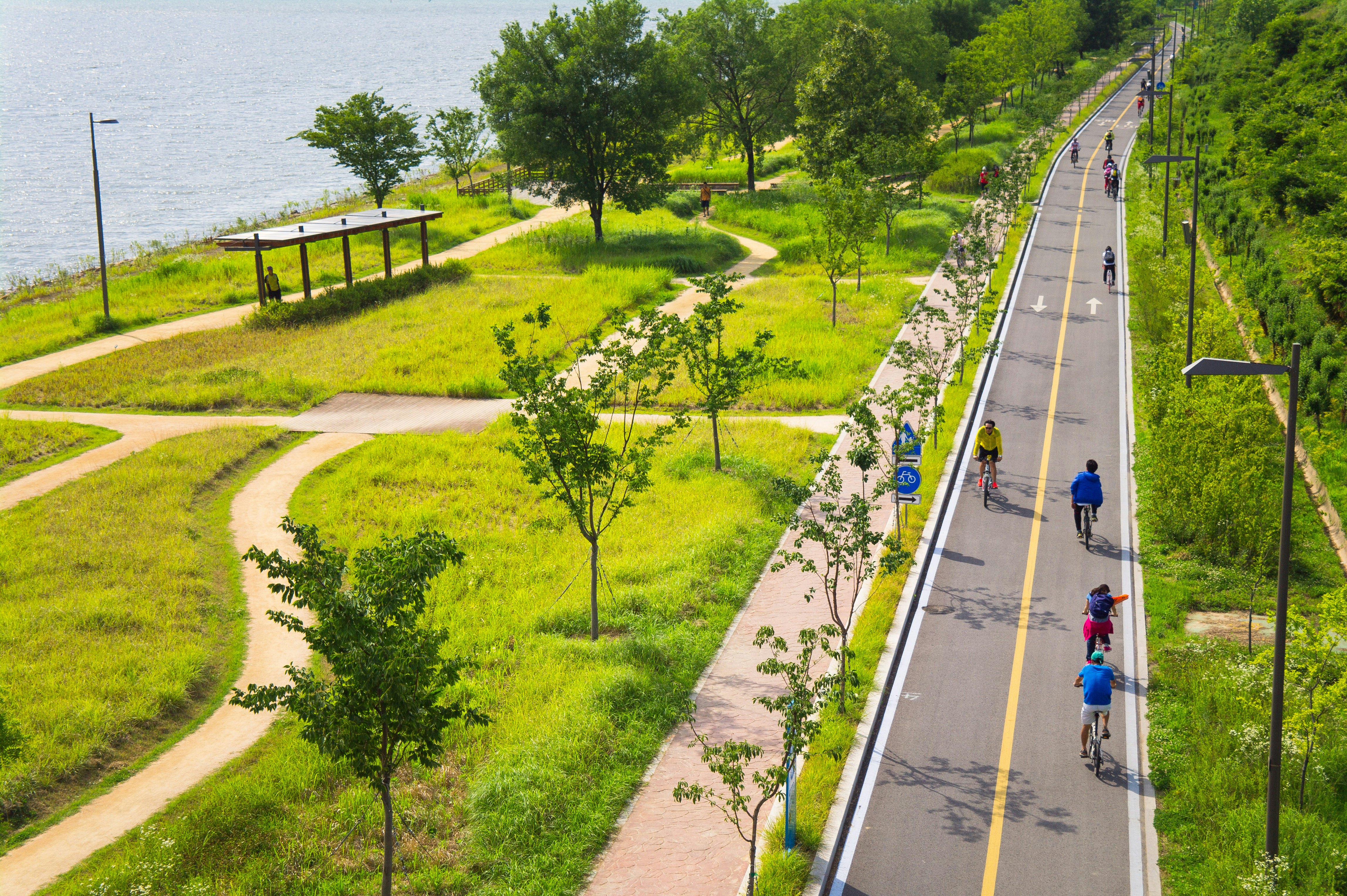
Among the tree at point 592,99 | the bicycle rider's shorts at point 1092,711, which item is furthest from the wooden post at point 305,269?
the bicycle rider's shorts at point 1092,711

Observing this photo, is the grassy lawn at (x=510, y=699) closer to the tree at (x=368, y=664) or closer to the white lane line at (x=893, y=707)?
the tree at (x=368, y=664)

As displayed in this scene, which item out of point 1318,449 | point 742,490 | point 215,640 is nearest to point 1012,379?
point 1318,449

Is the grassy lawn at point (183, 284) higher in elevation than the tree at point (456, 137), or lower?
lower

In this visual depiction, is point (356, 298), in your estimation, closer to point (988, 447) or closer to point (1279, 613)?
point (988, 447)

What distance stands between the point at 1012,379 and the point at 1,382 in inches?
1151

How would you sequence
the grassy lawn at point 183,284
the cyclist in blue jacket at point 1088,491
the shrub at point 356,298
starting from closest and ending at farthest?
the cyclist in blue jacket at point 1088,491 < the shrub at point 356,298 < the grassy lawn at point 183,284

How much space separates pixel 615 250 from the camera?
47594 millimetres

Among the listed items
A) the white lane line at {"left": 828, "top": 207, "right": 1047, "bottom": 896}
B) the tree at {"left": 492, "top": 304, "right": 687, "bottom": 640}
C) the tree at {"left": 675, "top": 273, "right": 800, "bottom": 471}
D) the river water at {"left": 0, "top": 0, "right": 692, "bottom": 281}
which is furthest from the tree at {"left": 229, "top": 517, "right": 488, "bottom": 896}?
the river water at {"left": 0, "top": 0, "right": 692, "bottom": 281}

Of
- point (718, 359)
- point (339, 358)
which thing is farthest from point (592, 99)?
point (718, 359)

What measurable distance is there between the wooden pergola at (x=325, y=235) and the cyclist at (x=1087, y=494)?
1086 inches

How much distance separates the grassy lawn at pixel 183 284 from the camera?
36.7 m

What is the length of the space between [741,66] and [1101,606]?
52.3 meters

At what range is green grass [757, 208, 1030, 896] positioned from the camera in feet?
37.1

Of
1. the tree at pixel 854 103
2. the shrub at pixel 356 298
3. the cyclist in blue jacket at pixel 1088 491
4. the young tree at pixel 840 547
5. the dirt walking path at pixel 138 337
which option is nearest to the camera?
the young tree at pixel 840 547
